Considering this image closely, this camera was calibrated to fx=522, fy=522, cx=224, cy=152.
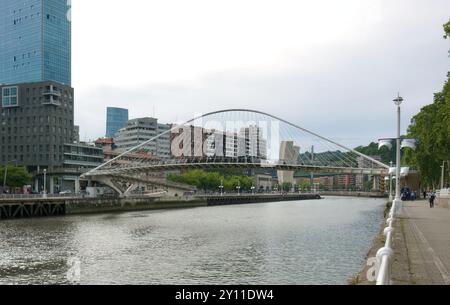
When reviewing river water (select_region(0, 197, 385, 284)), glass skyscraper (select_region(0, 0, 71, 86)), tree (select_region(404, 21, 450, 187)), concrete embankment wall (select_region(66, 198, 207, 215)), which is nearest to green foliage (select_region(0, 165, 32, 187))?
concrete embankment wall (select_region(66, 198, 207, 215))

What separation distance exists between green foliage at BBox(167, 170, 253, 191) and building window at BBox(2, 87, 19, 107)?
4521 centimetres

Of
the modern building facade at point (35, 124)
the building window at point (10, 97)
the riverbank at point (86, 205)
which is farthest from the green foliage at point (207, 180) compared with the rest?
the building window at point (10, 97)

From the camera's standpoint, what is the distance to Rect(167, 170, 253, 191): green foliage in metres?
151

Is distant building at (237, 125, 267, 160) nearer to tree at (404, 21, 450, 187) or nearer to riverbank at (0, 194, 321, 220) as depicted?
riverbank at (0, 194, 321, 220)

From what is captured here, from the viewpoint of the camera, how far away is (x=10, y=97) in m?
128

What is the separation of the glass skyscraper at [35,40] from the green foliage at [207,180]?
53.5 metres

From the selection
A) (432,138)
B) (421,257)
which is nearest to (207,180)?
(432,138)

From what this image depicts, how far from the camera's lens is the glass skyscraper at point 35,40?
163 metres

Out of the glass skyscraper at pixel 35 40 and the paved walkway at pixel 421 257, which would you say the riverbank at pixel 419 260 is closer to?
the paved walkway at pixel 421 257

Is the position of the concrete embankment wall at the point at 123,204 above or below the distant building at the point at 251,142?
below

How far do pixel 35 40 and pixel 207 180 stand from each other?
2744 inches
